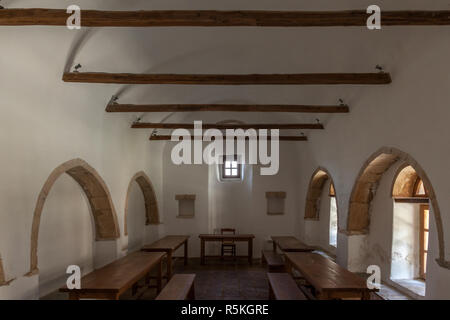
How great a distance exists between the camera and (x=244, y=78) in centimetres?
555

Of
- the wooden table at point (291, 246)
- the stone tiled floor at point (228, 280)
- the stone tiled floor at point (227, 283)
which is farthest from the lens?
the wooden table at point (291, 246)

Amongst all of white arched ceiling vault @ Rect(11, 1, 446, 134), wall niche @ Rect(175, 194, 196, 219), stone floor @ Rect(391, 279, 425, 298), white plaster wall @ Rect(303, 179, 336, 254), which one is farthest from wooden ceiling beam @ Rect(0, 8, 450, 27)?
wall niche @ Rect(175, 194, 196, 219)

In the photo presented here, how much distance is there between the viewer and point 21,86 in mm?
4707

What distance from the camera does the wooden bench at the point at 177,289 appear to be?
18.1 feet

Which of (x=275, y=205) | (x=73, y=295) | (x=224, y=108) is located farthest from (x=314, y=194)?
(x=73, y=295)

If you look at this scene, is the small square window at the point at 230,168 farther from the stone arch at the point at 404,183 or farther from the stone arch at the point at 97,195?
the stone arch at the point at 404,183

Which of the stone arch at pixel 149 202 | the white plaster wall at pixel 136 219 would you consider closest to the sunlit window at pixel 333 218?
the stone arch at pixel 149 202

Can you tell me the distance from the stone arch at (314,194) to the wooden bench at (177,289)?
514cm

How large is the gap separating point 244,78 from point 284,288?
11.3 feet

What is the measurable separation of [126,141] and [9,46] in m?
4.54

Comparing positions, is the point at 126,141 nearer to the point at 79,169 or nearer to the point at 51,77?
the point at 79,169

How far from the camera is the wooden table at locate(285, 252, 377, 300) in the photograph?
502 centimetres

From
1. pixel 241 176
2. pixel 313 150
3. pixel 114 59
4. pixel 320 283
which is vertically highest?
pixel 114 59
